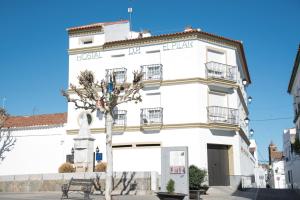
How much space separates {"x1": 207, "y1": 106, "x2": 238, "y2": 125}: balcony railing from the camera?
89.2ft

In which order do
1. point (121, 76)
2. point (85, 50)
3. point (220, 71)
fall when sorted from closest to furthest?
1. point (220, 71)
2. point (121, 76)
3. point (85, 50)

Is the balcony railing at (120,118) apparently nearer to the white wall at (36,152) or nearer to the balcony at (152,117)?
the balcony at (152,117)

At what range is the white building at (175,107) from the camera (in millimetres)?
27172

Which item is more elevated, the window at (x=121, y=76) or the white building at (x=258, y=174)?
the window at (x=121, y=76)

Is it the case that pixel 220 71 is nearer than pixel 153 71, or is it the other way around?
pixel 220 71

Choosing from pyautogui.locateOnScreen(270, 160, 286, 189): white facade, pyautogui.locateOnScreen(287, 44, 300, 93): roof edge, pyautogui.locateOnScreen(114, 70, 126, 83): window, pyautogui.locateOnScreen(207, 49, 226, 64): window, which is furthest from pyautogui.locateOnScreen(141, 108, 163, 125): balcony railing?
pyautogui.locateOnScreen(270, 160, 286, 189): white facade

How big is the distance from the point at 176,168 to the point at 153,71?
1394cm

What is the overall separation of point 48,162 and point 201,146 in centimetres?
1234

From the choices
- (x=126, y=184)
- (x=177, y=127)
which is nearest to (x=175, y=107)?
(x=177, y=127)

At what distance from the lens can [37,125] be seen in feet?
104

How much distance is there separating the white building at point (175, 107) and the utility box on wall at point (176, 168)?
10645 mm

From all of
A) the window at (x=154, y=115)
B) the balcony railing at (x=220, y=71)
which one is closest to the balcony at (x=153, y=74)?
the window at (x=154, y=115)

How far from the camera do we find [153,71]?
94.9 feet

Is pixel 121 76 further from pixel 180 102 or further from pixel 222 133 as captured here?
pixel 222 133
